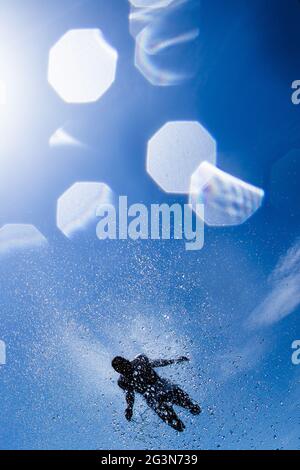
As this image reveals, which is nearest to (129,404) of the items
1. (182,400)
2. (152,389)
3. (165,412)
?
(152,389)

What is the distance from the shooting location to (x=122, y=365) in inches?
341

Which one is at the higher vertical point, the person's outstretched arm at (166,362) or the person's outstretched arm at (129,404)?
the person's outstretched arm at (166,362)

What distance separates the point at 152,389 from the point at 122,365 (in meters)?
0.75

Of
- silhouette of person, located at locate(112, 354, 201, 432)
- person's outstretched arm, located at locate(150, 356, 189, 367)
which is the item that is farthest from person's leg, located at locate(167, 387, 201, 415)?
person's outstretched arm, located at locate(150, 356, 189, 367)

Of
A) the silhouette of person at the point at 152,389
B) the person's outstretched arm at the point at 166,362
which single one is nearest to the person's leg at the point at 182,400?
the silhouette of person at the point at 152,389

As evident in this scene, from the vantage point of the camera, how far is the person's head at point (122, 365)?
28.0 feet

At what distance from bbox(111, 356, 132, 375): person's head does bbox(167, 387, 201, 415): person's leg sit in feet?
2.79

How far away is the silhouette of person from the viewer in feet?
28.7

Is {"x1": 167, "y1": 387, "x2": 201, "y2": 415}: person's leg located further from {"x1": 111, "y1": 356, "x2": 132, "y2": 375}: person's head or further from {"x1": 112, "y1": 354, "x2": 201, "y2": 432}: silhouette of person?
{"x1": 111, "y1": 356, "x2": 132, "y2": 375}: person's head

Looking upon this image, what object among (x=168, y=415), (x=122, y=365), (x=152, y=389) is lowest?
(x=168, y=415)

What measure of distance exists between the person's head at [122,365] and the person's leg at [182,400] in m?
0.85

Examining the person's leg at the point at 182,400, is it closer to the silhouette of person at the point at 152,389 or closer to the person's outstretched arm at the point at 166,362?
the silhouette of person at the point at 152,389

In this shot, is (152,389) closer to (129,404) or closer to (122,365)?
(129,404)
